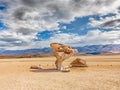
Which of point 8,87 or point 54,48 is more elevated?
point 54,48

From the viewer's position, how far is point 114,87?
1529 cm

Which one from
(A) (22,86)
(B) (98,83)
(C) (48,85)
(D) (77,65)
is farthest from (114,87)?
(D) (77,65)

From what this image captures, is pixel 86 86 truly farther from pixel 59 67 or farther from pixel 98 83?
pixel 59 67

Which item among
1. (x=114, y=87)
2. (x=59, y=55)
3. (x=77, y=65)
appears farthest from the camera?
(x=77, y=65)

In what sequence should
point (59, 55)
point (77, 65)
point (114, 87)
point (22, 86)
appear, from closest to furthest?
point (114, 87)
point (22, 86)
point (59, 55)
point (77, 65)

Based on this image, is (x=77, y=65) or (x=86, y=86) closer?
(x=86, y=86)

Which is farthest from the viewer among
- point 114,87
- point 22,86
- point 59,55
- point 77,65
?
point 77,65

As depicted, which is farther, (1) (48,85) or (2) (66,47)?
(2) (66,47)

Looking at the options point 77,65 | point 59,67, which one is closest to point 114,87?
point 59,67

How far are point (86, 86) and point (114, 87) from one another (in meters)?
1.86

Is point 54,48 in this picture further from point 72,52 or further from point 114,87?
point 114,87

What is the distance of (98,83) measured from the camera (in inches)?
664

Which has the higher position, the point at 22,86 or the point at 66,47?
the point at 66,47

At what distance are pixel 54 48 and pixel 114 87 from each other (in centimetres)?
1325
